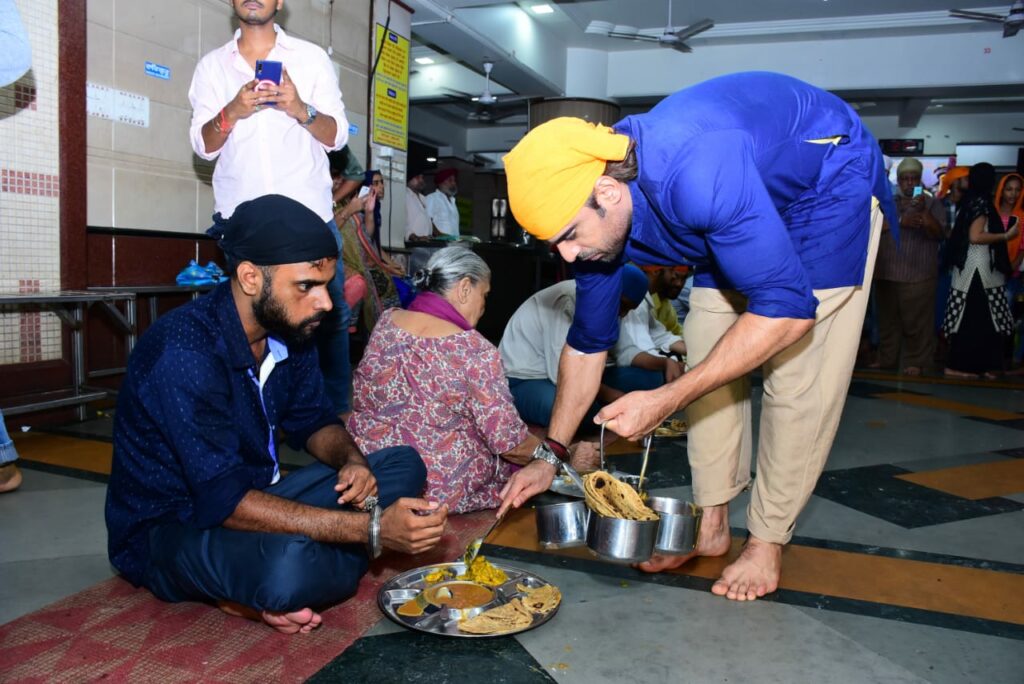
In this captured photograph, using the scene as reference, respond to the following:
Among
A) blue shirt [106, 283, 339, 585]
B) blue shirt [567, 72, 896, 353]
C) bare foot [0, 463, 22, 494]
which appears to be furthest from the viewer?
bare foot [0, 463, 22, 494]

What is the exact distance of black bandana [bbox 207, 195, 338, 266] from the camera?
5.78 feet

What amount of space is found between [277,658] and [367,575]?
0.47 m

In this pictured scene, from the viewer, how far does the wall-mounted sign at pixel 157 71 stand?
13.7ft

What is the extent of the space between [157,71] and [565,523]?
347 cm

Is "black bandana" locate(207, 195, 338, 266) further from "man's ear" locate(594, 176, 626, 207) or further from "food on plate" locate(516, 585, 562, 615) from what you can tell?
"food on plate" locate(516, 585, 562, 615)

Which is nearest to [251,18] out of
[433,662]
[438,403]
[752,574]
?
[438,403]

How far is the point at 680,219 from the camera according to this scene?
1603 mm

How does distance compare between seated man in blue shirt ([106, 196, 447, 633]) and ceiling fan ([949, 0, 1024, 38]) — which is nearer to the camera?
seated man in blue shirt ([106, 196, 447, 633])

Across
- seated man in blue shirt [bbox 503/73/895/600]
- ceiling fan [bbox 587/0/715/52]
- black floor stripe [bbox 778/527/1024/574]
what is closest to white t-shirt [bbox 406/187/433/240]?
ceiling fan [bbox 587/0/715/52]

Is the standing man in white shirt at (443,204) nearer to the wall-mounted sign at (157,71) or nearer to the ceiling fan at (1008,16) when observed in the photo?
the ceiling fan at (1008,16)

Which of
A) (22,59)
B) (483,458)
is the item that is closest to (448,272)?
(483,458)

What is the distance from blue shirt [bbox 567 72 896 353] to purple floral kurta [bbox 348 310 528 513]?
44 cm

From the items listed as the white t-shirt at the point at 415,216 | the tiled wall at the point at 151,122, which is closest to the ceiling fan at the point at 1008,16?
the white t-shirt at the point at 415,216

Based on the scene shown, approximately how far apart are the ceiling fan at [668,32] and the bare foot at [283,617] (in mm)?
8603
